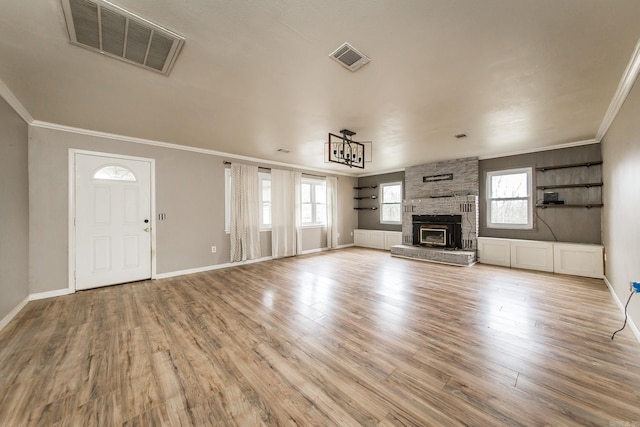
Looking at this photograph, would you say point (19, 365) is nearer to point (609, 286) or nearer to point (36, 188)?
point (36, 188)

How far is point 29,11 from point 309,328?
3.21 metres

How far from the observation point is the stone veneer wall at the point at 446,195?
585 centimetres

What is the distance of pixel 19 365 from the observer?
1.96 m

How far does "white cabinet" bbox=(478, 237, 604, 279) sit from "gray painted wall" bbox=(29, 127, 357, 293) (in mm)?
5292

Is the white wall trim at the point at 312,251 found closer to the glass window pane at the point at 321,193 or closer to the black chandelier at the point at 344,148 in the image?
the glass window pane at the point at 321,193

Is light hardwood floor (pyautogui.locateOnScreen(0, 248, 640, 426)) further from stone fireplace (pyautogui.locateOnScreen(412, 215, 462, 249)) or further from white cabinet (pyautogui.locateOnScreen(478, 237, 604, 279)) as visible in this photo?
stone fireplace (pyautogui.locateOnScreen(412, 215, 462, 249))

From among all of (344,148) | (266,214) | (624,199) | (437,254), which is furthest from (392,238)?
(624,199)

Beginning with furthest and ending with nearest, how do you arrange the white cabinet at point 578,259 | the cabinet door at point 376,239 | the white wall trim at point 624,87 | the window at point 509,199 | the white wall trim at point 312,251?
the cabinet door at point 376,239 → the white wall trim at point 312,251 → the window at point 509,199 → the white cabinet at point 578,259 → the white wall trim at point 624,87

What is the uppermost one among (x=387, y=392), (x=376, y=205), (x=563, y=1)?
(x=563, y=1)

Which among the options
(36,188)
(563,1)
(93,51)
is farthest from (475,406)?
(36,188)

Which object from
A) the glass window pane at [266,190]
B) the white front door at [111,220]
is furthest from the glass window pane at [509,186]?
the white front door at [111,220]

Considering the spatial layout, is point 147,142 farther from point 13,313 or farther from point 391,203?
point 391,203

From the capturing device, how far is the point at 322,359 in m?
2.02

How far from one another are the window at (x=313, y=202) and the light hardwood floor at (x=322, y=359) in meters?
3.75
